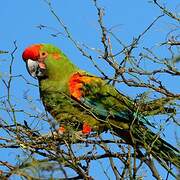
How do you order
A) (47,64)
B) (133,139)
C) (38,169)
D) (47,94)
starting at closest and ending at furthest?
(38,169)
(133,139)
(47,94)
(47,64)

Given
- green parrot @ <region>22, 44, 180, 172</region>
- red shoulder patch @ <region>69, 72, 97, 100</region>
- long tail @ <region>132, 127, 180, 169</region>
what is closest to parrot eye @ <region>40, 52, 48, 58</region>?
green parrot @ <region>22, 44, 180, 172</region>

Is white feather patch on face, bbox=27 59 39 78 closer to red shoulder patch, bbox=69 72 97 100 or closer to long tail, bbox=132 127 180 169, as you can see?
red shoulder patch, bbox=69 72 97 100

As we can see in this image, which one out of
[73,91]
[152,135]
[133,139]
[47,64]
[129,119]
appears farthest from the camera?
[47,64]

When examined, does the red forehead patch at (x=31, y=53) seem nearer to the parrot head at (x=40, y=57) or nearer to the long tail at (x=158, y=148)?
the parrot head at (x=40, y=57)

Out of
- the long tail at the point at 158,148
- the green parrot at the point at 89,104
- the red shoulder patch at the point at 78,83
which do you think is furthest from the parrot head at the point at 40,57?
the long tail at the point at 158,148

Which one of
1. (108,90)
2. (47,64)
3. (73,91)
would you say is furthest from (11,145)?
(47,64)

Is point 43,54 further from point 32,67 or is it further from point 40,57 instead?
point 32,67

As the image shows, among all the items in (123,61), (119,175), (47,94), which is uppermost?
(47,94)

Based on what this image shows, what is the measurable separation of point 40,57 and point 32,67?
0.50ft

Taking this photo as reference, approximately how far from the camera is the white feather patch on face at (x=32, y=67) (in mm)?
5804

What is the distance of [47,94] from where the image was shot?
4.86m

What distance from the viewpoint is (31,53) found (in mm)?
5863

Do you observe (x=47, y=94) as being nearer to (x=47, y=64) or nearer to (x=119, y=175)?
(x=47, y=64)

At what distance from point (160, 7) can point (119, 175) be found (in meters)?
1.17
